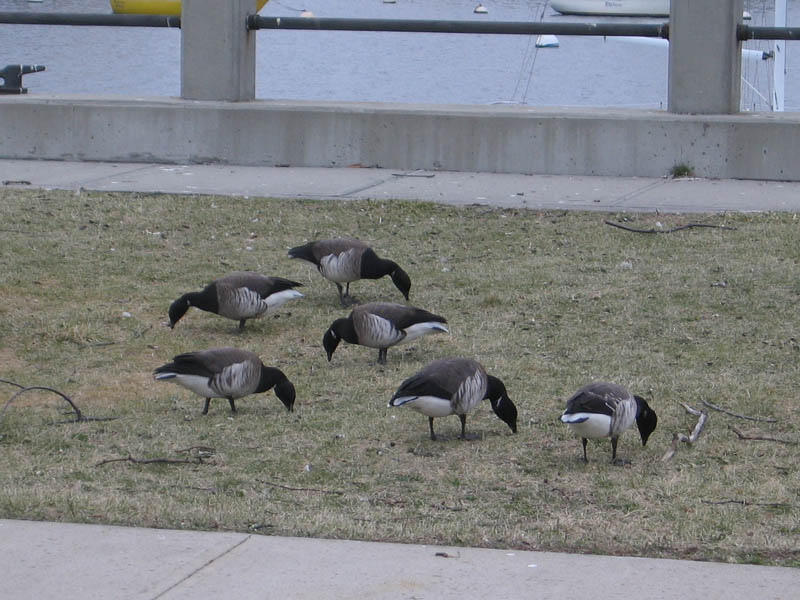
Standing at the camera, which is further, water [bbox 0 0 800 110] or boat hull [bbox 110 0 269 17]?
water [bbox 0 0 800 110]

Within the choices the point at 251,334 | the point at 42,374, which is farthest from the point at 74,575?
the point at 251,334

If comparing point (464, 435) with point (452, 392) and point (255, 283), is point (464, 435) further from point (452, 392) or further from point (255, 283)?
point (255, 283)

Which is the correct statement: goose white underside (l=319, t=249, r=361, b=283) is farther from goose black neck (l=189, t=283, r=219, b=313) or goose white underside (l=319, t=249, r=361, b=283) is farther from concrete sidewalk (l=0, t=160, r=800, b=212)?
concrete sidewalk (l=0, t=160, r=800, b=212)

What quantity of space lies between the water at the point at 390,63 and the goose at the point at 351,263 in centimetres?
1718

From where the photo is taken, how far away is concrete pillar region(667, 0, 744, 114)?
36.8ft

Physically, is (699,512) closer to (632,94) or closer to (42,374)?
(42,374)

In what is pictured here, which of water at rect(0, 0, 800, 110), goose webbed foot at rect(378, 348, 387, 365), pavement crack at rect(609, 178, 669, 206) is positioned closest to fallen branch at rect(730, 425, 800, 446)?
goose webbed foot at rect(378, 348, 387, 365)

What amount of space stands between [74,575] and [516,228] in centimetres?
610

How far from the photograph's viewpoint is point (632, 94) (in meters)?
37.0

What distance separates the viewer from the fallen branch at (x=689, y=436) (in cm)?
535

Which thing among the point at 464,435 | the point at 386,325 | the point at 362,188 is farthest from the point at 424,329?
the point at 362,188

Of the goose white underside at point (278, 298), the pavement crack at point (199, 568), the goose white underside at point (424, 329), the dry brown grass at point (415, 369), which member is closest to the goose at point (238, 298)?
the goose white underside at point (278, 298)

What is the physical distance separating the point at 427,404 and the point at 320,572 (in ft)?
5.18

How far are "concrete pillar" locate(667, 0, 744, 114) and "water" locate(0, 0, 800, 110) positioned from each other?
12.4 metres
